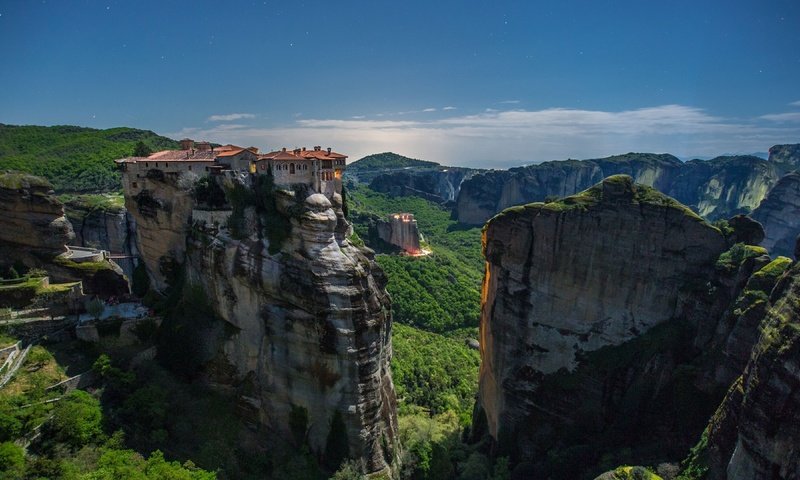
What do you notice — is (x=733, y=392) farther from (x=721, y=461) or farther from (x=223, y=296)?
(x=223, y=296)

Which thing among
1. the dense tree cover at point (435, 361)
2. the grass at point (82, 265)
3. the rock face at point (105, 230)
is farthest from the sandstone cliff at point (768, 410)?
the rock face at point (105, 230)

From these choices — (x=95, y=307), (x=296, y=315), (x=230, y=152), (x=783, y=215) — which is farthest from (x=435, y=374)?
(x=783, y=215)

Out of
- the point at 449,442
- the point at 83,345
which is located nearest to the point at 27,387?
the point at 83,345

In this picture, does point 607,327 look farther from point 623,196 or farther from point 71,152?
point 71,152

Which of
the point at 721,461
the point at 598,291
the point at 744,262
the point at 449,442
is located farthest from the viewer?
the point at 449,442

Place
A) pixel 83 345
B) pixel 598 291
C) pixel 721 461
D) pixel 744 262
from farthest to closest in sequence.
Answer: pixel 598 291 < pixel 83 345 < pixel 744 262 < pixel 721 461

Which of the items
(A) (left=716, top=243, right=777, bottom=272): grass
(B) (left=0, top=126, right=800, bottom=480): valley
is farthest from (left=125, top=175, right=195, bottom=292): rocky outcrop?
(A) (left=716, top=243, right=777, bottom=272): grass

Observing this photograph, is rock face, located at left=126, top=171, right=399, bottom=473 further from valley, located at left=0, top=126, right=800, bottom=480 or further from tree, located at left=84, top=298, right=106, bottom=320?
tree, located at left=84, top=298, right=106, bottom=320
